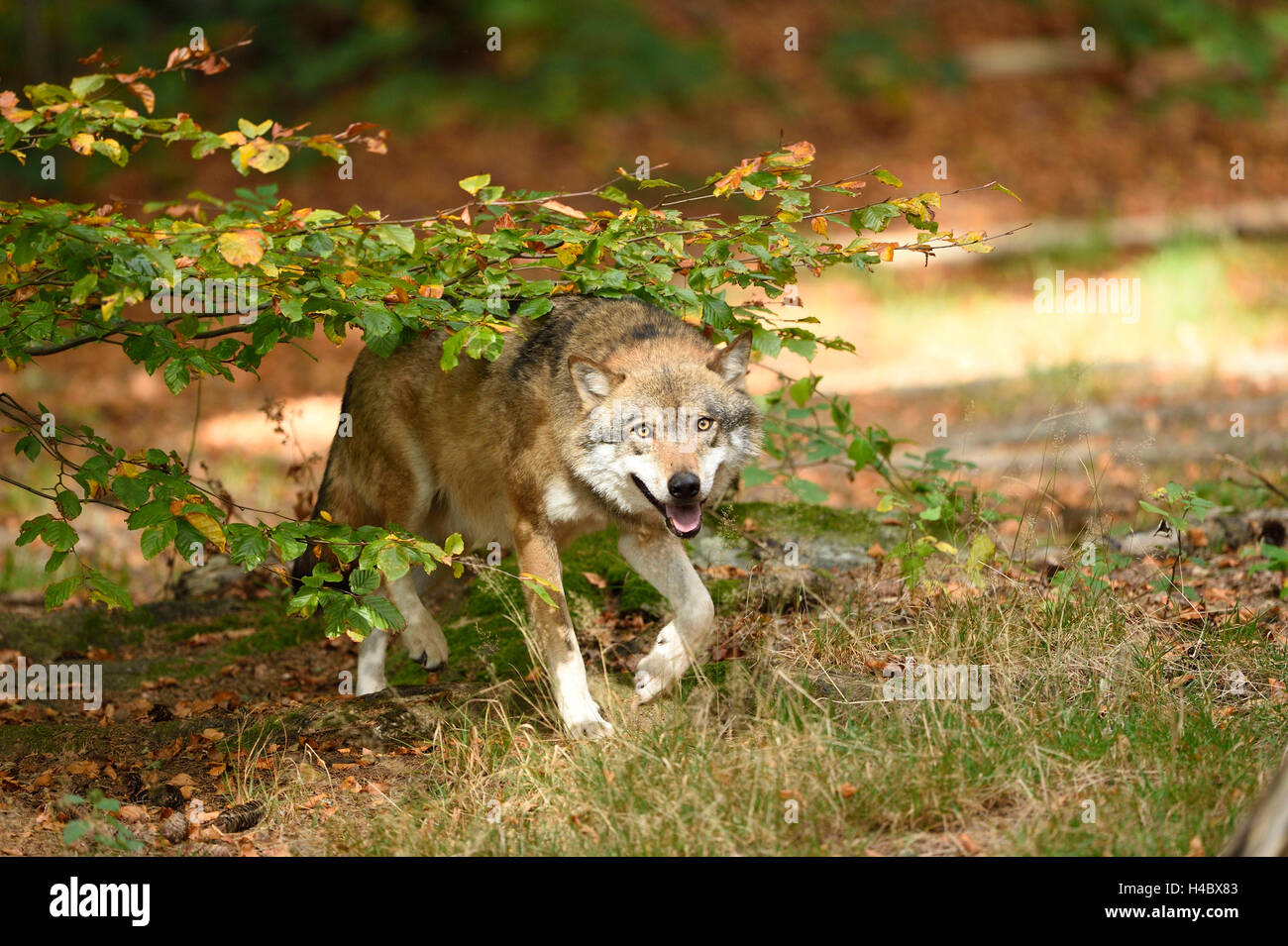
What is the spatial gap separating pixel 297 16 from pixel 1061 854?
2051 cm

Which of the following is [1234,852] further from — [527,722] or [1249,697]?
[527,722]

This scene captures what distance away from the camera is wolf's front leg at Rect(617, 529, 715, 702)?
5500 mm

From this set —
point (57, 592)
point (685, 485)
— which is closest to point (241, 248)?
point (57, 592)

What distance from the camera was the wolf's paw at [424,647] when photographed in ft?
20.8

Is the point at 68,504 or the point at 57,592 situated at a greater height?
the point at 68,504

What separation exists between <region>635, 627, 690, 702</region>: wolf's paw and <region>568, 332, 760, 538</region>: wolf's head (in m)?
0.59

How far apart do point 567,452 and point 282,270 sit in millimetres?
1473

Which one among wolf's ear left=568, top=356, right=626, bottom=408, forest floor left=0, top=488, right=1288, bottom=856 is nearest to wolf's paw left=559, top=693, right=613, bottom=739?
forest floor left=0, top=488, right=1288, bottom=856

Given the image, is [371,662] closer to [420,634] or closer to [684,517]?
[420,634]

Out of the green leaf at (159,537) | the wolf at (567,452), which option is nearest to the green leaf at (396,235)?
the wolf at (567,452)

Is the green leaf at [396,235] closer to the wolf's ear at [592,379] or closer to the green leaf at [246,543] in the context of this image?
the wolf's ear at [592,379]

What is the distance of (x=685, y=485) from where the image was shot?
16.8 ft

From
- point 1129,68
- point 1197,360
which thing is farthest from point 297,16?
point 1197,360

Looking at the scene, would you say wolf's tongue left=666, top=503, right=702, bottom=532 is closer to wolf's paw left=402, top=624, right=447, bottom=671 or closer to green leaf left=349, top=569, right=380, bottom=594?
green leaf left=349, top=569, right=380, bottom=594
